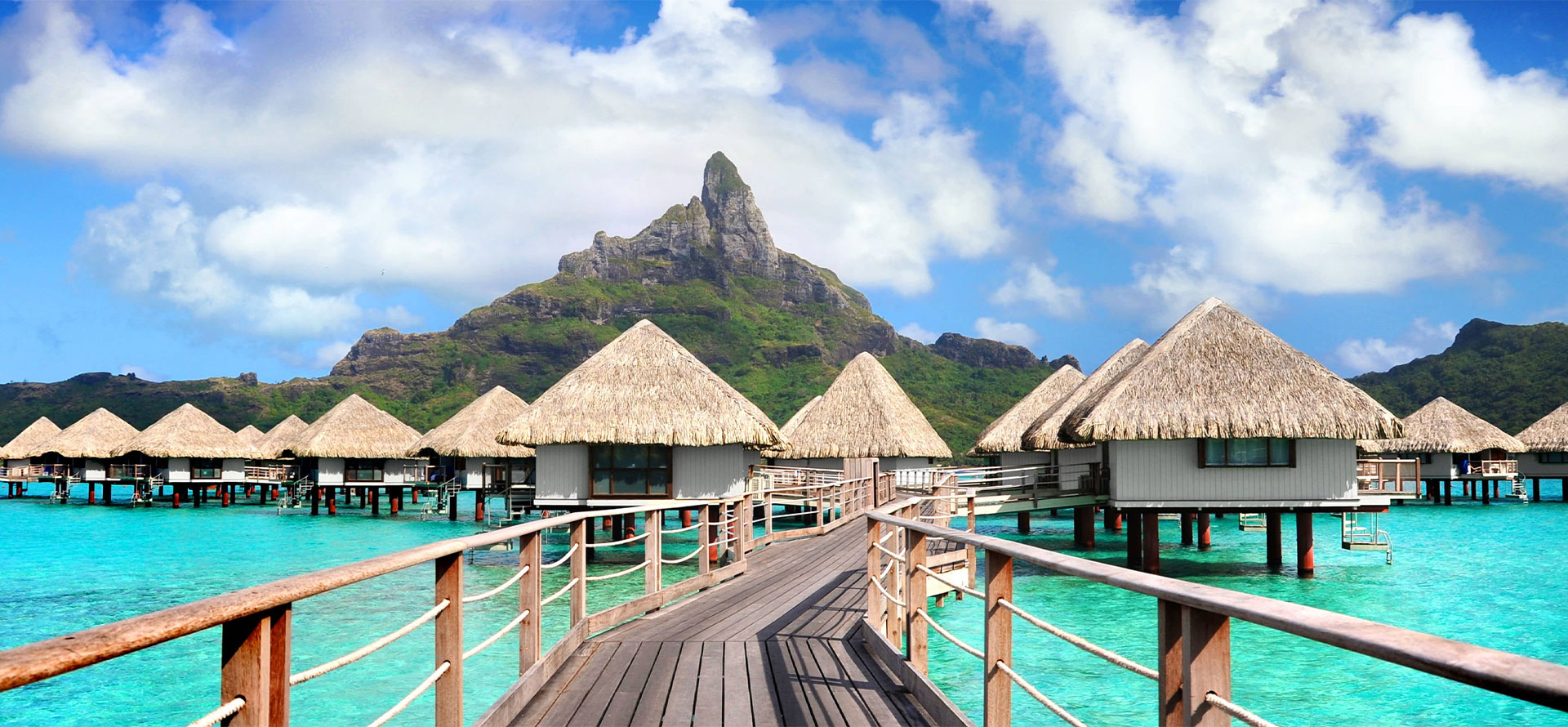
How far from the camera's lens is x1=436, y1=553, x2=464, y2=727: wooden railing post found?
4297 mm

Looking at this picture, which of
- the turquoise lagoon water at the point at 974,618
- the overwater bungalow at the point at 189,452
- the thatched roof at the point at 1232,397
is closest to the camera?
the turquoise lagoon water at the point at 974,618

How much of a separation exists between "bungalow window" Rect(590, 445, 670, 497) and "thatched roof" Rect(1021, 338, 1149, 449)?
31.2ft

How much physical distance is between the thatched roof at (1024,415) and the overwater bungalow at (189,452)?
32.6m

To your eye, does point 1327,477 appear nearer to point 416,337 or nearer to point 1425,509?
point 1425,509

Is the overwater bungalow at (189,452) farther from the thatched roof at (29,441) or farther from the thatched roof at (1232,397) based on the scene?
the thatched roof at (1232,397)

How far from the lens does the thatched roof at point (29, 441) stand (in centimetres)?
5419

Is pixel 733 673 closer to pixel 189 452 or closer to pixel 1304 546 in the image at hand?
pixel 1304 546

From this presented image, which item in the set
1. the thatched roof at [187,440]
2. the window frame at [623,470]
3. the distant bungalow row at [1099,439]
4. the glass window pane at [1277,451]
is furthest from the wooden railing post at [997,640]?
the thatched roof at [187,440]

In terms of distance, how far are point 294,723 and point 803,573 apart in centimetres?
554

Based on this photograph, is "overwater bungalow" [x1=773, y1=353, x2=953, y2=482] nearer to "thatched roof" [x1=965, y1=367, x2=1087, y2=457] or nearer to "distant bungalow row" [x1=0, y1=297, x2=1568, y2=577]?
"distant bungalow row" [x1=0, y1=297, x2=1568, y2=577]

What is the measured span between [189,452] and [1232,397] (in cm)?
4286

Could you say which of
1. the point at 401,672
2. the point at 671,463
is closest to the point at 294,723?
the point at 401,672

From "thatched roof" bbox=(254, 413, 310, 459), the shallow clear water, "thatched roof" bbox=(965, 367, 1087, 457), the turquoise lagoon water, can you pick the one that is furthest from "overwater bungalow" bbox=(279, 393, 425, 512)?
the shallow clear water

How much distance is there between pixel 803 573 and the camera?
12844 mm
